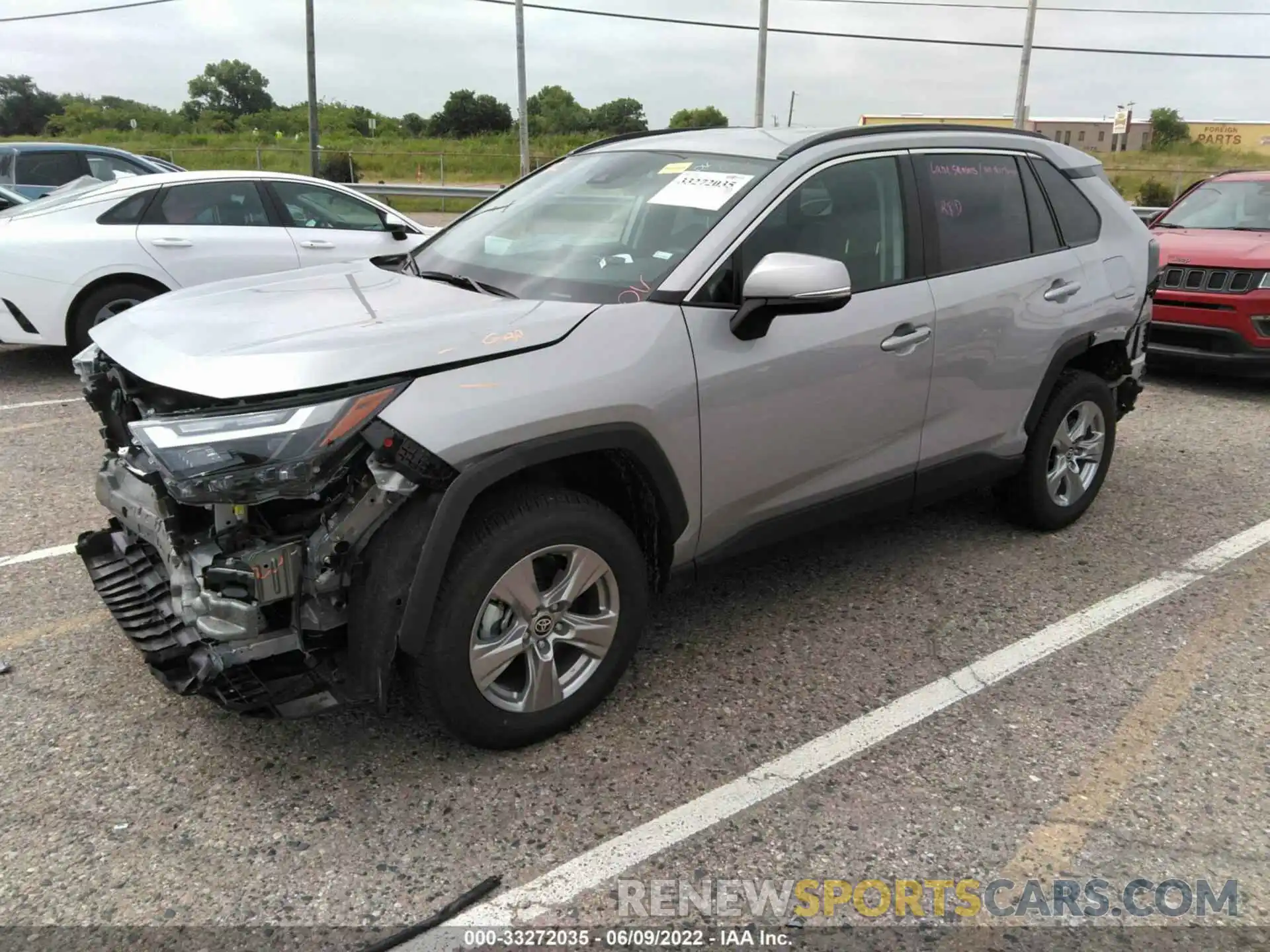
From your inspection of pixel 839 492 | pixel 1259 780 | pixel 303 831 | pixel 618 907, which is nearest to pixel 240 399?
pixel 303 831

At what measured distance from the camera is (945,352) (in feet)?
12.1

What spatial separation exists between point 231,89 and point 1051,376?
78.8 meters

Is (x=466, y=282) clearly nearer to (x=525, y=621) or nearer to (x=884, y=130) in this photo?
(x=525, y=621)

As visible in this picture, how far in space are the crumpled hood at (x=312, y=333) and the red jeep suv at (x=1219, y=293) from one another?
19.5ft

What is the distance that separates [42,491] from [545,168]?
9.98ft

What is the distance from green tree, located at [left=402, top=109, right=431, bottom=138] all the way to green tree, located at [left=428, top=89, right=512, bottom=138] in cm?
76

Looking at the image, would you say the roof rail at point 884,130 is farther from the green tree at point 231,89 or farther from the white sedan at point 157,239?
the green tree at point 231,89

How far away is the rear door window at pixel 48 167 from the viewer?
1031 centimetres

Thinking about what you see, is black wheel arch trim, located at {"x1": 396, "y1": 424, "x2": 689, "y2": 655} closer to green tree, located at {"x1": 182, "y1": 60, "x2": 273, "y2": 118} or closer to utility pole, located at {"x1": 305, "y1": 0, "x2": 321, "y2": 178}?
utility pole, located at {"x1": 305, "y1": 0, "x2": 321, "y2": 178}

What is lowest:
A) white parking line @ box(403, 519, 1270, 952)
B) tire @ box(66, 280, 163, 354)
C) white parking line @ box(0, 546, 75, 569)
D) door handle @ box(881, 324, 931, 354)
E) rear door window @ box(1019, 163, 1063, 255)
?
white parking line @ box(403, 519, 1270, 952)

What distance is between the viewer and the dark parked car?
1027 centimetres

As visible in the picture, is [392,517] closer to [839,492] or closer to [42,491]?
[839,492]

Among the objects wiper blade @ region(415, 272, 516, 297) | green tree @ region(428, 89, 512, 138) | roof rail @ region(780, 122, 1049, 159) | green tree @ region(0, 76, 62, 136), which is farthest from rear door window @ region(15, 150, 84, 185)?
green tree @ region(0, 76, 62, 136)

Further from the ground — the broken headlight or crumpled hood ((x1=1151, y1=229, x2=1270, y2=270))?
crumpled hood ((x1=1151, y1=229, x2=1270, y2=270))
